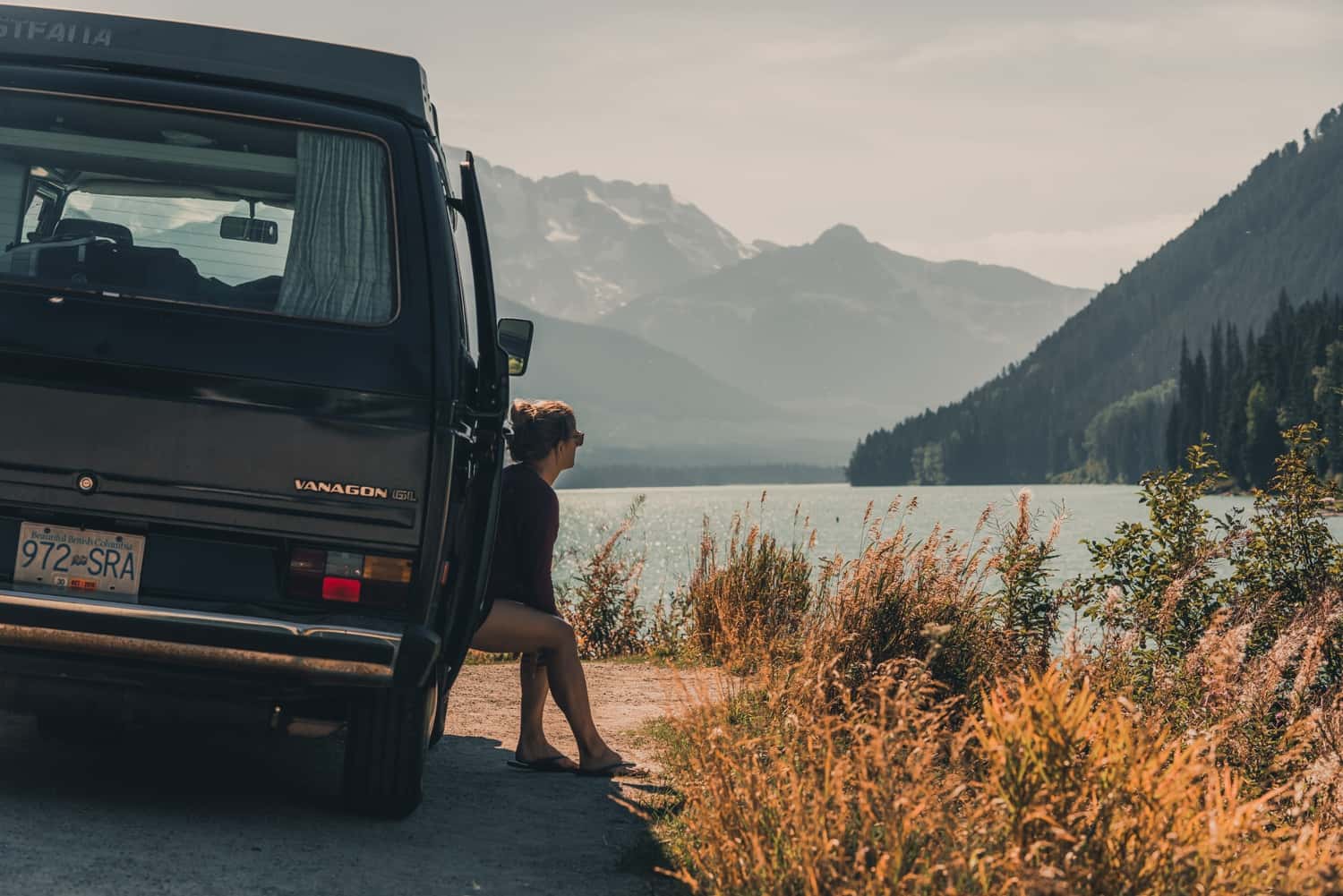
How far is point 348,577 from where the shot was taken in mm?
4473

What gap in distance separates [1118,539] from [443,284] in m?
5.11

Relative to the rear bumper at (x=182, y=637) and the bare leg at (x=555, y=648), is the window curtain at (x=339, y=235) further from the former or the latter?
the bare leg at (x=555, y=648)

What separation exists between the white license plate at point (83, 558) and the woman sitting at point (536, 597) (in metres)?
2.03

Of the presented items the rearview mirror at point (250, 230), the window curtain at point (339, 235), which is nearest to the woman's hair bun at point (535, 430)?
the rearview mirror at point (250, 230)

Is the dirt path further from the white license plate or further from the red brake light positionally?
the red brake light

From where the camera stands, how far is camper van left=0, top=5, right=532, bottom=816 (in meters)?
4.38

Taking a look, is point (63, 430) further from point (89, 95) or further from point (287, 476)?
point (89, 95)

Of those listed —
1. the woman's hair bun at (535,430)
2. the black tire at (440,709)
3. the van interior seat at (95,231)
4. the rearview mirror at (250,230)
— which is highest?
the rearview mirror at (250,230)

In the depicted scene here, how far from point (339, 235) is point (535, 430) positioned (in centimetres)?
199

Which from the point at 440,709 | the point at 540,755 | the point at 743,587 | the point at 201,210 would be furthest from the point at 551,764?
the point at 743,587

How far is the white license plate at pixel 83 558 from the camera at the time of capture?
14.4 ft

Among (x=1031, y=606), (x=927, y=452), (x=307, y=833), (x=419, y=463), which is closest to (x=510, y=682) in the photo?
(x=1031, y=606)

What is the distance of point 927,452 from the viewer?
19012 centimetres

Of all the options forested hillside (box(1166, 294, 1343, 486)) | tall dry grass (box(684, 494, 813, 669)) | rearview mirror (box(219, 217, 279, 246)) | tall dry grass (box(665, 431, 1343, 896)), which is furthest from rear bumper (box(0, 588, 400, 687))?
forested hillside (box(1166, 294, 1343, 486))
